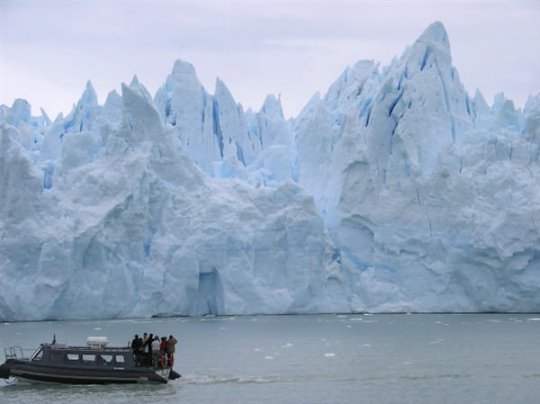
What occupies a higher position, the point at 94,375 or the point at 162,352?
the point at 162,352

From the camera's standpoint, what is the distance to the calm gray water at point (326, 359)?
20.9 metres

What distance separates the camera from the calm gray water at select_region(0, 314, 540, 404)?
824 inches

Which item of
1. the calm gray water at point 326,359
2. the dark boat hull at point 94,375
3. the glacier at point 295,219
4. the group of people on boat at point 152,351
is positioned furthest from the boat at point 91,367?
the glacier at point 295,219

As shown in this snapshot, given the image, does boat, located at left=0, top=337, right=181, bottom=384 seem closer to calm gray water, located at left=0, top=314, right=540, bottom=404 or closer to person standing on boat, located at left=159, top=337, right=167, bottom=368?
person standing on boat, located at left=159, top=337, right=167, bottom=368

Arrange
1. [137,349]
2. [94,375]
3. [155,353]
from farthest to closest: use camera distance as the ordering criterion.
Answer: [155,353] < [137,349] < [94,375]

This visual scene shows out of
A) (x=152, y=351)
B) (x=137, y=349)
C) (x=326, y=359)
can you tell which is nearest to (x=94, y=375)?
(x=137, y=349)

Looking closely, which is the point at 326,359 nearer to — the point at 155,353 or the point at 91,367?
the point at 155,353

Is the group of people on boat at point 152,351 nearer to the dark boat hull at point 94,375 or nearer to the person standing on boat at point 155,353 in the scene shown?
the person standing on boat at point 155,353

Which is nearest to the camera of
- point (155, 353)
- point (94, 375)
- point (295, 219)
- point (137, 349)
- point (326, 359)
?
point (94, 375)

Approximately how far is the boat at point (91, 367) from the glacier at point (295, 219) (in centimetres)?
1496

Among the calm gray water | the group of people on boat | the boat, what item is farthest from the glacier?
the group of people on boat

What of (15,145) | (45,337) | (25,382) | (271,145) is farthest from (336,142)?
(25,382)

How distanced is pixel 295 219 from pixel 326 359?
45.7 ft

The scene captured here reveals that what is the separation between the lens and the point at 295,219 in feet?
131
